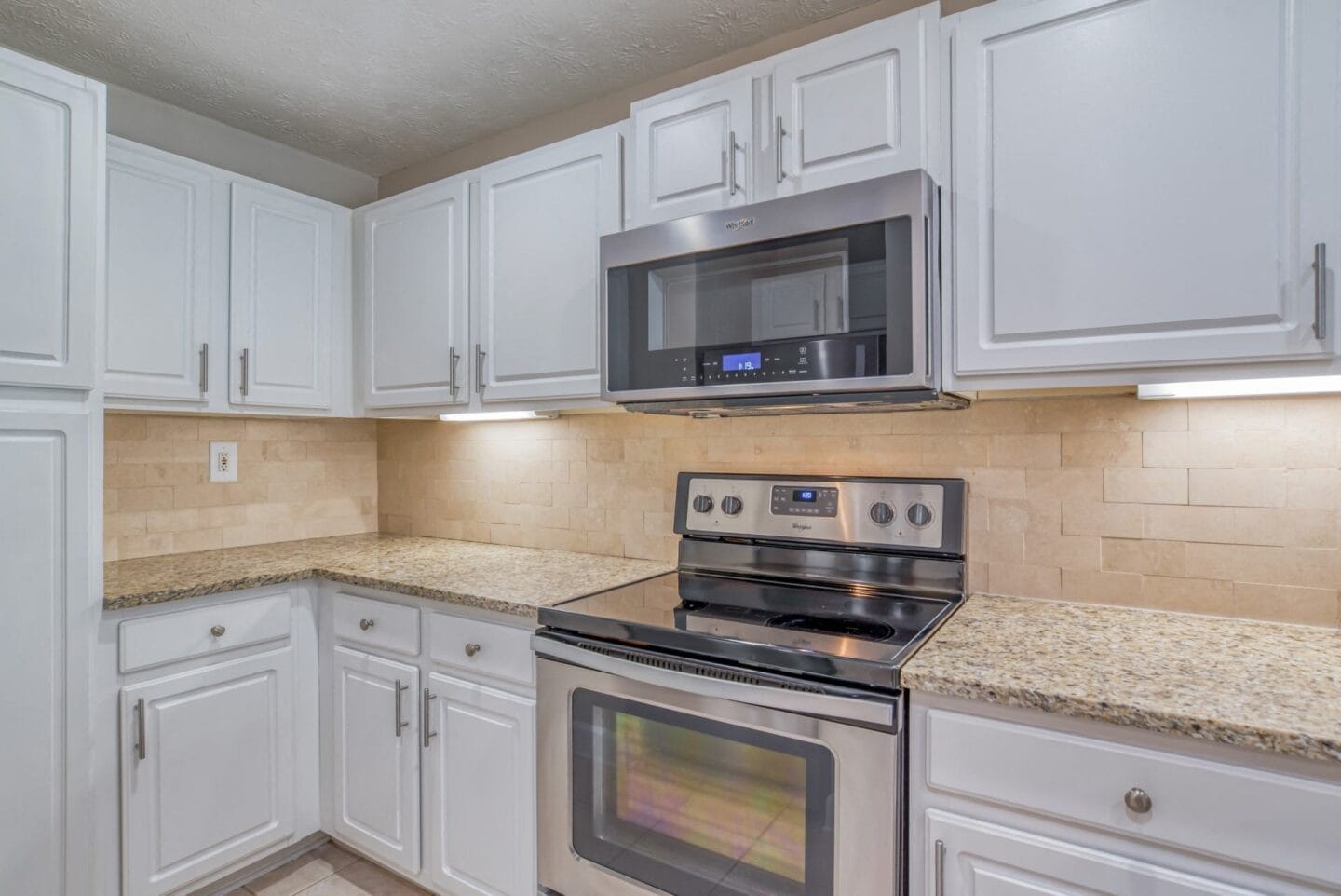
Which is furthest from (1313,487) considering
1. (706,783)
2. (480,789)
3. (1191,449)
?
(480,789)

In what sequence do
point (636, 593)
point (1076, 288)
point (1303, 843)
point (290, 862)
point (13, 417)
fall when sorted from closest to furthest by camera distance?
point (1303, 843) → point (1076, 288) → point (13, 417) → point (636, 593) → point (290, 862)

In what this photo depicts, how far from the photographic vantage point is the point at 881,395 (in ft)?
4.68

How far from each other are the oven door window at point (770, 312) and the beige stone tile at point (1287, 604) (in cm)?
82

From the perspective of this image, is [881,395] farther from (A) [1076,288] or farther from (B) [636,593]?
(B) [636,593]

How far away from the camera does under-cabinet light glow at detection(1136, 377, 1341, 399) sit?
47.8 inches

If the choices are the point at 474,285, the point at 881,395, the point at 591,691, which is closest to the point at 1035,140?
the point at 881,395

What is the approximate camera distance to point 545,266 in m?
1.98

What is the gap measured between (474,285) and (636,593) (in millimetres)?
1074

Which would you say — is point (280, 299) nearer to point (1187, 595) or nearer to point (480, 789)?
point (480, 789)

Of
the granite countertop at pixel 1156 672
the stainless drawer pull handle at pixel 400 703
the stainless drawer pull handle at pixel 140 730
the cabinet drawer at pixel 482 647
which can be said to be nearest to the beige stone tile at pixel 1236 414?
the granite countertop at pixel 1156 672

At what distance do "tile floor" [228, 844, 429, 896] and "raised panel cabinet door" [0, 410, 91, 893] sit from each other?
515 millimetres

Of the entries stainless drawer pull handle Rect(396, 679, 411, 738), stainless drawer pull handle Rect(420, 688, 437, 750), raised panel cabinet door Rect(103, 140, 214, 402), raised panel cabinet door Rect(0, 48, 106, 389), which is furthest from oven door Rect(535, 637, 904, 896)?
raised panel cabinet door Rect(103, 140, 214, 402)

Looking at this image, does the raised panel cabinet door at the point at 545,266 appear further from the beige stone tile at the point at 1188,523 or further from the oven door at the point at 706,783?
the beige stone tile at the point at 1188,523

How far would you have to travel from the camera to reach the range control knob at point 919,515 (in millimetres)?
1661
